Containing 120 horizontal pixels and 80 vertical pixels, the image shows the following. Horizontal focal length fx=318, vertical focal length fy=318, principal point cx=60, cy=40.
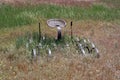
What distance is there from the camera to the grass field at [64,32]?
9039 mm

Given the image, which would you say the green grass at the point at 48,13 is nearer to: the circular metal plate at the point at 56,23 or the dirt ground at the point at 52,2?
the dirt ground at the point at 52,2

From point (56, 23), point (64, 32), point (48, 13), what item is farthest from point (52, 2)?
point (56, 23)

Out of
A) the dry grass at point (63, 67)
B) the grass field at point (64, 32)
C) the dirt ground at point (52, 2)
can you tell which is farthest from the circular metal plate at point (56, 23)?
the dirt ground at point (52, 2)

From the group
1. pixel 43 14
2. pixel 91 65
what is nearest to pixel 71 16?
pixel 43 14

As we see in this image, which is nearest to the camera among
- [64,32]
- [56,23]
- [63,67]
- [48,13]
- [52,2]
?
[63,67]

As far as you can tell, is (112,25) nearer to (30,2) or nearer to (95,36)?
(95,36)

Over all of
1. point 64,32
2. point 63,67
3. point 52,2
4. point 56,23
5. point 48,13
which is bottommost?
point 52,2

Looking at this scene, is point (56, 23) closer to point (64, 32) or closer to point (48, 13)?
point (64, 32)

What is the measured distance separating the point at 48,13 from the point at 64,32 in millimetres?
4218

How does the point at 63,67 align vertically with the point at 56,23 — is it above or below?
above

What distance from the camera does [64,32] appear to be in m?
16.5

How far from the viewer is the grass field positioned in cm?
904

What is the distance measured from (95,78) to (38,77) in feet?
5.14

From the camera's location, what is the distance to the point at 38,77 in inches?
342
